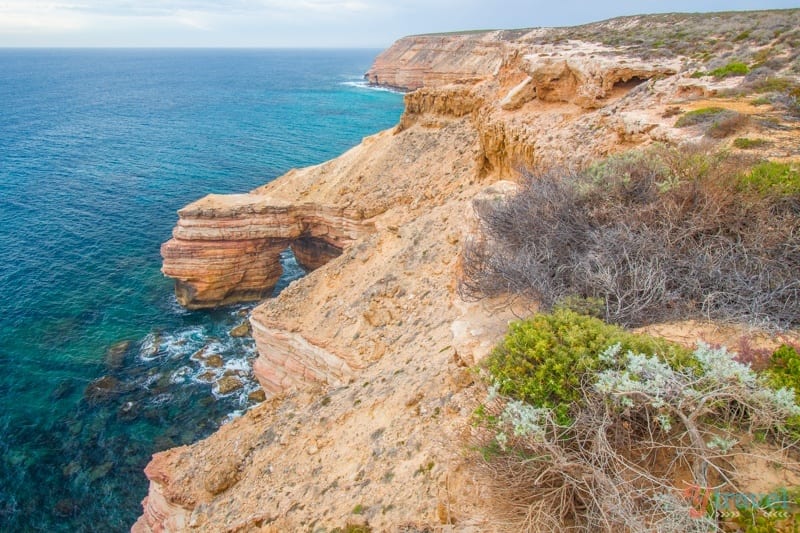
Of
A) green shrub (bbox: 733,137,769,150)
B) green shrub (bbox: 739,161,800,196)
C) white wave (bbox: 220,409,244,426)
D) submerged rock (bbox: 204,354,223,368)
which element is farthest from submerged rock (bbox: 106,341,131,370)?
green shrub (bbox: 733,137,769,150)

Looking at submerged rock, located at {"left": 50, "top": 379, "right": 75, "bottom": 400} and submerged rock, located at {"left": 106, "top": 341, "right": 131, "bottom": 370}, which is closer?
submerged rock, located at {"left": 50, "top": 379, "right": 75, "bottom": 400}

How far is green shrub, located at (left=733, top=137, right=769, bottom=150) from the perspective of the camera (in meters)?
10.6

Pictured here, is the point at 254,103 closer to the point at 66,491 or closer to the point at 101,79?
the point at 101,79

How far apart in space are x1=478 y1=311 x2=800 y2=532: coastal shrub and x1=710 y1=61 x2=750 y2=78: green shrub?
54.2ft

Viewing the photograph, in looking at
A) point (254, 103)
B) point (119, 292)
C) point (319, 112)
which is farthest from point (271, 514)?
point (254, 103)

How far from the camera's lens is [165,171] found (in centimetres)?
4603

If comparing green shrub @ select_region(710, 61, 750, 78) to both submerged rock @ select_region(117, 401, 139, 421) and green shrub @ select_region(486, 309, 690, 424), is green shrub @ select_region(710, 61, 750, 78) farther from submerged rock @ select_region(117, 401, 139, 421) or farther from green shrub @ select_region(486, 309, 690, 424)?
submerged rock @ select_region(117, 401, 139, 421)

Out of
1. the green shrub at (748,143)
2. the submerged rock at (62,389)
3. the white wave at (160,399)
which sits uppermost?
the green shrub at (748,143)

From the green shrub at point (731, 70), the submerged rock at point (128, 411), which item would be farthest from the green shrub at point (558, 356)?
the submerged rock at point (128, 411)

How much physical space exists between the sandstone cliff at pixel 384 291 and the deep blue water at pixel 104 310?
3.80 metres

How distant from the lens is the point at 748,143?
10680 mm

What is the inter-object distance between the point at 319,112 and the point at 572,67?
63.4 meters

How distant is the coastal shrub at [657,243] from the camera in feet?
22.0

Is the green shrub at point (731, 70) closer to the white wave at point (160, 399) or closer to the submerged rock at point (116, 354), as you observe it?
the white wave at point (160, 399)
